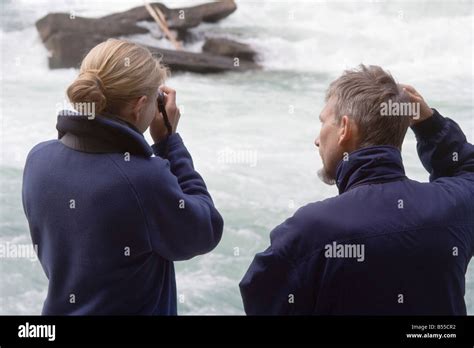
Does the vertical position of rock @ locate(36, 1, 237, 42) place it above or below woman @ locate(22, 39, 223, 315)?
below

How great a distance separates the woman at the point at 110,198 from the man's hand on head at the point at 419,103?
34 cm

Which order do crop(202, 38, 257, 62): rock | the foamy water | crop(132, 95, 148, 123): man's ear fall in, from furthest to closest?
crop(202, 38, 257, 62): rock, the foamy water, crop(132, 95, 148, 123): man's ear

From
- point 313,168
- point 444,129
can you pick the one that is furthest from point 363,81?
point 313,168

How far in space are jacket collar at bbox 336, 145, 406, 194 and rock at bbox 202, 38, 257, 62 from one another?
4.51 m

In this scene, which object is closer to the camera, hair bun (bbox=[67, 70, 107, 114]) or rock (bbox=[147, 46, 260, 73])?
hair bun (bbox=[67, 70, 107, 114])

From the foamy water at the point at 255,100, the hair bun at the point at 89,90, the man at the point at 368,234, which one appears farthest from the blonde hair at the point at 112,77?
the foamy water at the point at 255,100

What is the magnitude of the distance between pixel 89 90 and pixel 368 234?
431 mm

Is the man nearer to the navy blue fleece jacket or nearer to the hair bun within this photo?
the navy blue fleece jacket

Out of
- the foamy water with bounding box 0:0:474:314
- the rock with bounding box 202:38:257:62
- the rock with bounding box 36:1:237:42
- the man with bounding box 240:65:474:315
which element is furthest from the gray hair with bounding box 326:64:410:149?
the rock with bounding box 202:38:257:62

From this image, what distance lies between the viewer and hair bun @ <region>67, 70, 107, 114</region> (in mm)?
1030

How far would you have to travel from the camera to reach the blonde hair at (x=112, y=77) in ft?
3.39

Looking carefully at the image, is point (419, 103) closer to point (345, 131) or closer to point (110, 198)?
point (345, 131)

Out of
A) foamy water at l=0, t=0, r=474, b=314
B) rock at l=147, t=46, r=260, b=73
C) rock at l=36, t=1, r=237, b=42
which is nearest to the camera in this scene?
foamy water at l=0, t=0, r=474, b=314

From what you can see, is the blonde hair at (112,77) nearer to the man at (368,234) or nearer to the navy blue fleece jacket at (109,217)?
the navy blue fleece jacket at (109,217)
